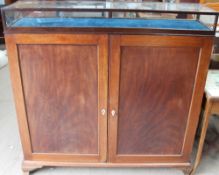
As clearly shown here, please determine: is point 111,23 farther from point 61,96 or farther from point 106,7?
point 61,96

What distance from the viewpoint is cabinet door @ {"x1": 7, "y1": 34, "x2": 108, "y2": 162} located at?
115 centimetres

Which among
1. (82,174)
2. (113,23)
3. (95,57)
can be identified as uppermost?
(113,23)

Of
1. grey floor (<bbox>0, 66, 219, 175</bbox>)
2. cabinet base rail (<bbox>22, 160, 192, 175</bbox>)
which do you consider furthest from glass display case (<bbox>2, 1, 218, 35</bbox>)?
grey floor (<bbox>0, 66, 219, 175</bbox>)

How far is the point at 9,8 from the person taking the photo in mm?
1126

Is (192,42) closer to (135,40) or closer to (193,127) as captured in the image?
(135,40)

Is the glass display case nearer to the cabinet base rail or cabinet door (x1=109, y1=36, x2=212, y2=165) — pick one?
cabinet door (x1=109, y1=36, x2=212, y2=165)

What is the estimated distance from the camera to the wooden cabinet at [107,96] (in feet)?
3.79

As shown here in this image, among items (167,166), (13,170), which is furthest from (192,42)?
(13,170)

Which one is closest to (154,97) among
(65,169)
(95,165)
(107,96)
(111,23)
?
(107,96)

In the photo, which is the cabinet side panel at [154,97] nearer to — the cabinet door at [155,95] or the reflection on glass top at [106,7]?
the cabinet door at [155,95]

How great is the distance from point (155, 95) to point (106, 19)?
47 cm

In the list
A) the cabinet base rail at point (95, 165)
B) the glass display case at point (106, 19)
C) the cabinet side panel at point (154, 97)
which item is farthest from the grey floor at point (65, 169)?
the glass display case at point (106, 19)

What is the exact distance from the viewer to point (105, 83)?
4.02 feet

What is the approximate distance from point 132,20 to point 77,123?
62 cm
